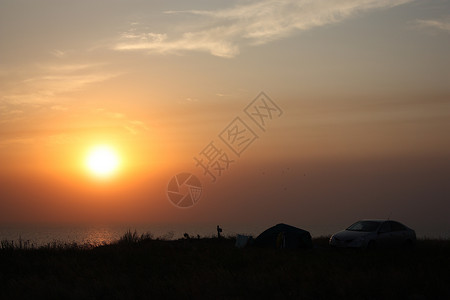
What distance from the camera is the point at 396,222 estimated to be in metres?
26.4

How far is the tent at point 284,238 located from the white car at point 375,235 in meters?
1.46

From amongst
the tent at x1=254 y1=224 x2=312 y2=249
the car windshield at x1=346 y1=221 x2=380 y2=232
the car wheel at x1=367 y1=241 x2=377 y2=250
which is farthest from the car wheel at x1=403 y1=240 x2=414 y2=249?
the tent at x1=254 y1=224 x2=312 y2=249

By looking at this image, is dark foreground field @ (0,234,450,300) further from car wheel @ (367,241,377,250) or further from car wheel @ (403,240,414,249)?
car wheel @ (403,240,414,249)

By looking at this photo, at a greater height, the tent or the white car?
the tent

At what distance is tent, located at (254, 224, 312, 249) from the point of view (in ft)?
86.4

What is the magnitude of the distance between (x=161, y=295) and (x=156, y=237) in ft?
49.8

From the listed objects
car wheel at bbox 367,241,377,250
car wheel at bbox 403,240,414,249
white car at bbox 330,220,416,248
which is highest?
white car at bbox 330,220,416,248

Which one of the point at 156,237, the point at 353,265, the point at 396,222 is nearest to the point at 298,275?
the point at 353,265

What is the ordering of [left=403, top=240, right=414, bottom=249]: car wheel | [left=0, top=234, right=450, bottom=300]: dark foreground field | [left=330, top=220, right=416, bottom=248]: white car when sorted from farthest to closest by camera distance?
1. [left=403, top=240, right=414, bottom=249]: car wheel
2. [left=330, top=220, right=416, bottom=248]: white car
3. [left=0, top=234, right=450, bottom=300]: dark foreground field

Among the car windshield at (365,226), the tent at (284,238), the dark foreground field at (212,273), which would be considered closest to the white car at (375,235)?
the car windshield at (365,226)

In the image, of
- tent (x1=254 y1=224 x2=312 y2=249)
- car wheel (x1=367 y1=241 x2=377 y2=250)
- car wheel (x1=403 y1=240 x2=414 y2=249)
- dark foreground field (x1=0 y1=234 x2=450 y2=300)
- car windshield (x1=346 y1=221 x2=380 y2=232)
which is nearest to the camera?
dark foreground field (x1=0 y1=234 x2=450 y2=300)

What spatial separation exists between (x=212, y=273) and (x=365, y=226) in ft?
39.9

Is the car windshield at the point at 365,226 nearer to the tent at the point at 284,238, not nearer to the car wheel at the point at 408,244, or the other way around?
the car wheel at the point at 408,244

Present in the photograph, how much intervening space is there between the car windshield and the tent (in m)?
2.34
